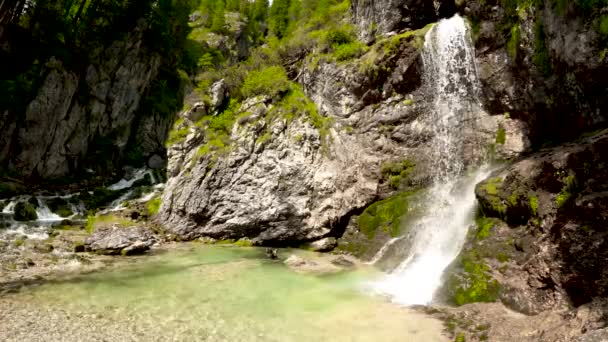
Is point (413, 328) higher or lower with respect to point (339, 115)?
lower

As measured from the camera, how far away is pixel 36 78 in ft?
110

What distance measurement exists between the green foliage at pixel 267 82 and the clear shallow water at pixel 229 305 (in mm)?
13430

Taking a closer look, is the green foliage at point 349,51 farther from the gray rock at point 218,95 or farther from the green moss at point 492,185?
the green moss at point 492,185

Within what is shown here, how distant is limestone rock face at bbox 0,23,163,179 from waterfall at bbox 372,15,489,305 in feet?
100

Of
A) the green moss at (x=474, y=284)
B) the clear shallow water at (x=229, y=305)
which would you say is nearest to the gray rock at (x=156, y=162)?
the clear shallow water at (x=229, y=305)

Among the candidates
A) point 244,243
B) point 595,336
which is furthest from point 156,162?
point 595,336

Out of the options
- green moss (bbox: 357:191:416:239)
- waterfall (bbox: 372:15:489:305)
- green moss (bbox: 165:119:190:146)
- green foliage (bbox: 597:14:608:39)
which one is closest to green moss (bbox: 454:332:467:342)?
waterfall (bbox: 372:15:489:305)

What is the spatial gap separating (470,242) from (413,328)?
15.4ft

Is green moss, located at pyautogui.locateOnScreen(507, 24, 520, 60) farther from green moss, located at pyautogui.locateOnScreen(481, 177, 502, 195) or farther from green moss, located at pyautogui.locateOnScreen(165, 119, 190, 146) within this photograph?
green moss, located at pyautogui.locateOnScreen(165, 119, 190, 146)

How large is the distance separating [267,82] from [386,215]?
12532mm

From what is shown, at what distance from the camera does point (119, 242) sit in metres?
19.1

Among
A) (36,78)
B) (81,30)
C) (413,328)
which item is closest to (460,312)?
(413,328)

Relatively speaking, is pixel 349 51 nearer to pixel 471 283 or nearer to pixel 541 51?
pixel 541 51

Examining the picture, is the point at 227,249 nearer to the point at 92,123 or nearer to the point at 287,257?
the point at 287,257
